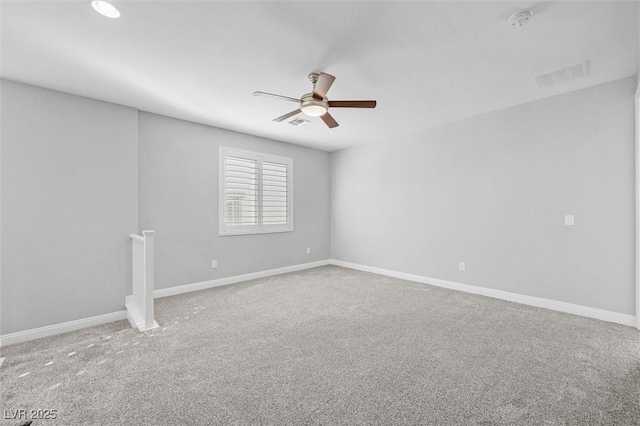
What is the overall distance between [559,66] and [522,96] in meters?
0.72

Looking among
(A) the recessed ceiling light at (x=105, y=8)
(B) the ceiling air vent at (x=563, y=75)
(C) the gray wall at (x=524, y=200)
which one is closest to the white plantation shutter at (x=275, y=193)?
(C) the gray wall at (x=524, y=200)

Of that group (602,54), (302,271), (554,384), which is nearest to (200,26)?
(602,54)

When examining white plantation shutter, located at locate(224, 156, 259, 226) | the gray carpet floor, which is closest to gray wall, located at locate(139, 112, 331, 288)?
white plantation shutter, located at locate(224, 156, 259, 226)

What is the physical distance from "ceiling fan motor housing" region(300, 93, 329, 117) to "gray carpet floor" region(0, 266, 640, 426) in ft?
7.23

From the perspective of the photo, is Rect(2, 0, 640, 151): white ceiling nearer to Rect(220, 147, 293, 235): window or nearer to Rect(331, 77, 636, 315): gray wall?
Rect(331, 77, 636, 315): gray wall

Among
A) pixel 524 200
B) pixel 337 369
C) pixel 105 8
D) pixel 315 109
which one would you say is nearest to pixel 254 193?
pixel 315 109

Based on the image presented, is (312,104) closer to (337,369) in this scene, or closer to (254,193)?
(337,369)

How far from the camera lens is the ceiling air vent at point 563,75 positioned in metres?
2.74

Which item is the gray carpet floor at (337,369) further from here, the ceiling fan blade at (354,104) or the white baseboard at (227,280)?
the ceiling fan blade at (354,104)

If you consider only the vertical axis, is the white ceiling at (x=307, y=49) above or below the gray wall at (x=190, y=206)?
above

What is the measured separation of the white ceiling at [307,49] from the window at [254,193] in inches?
55.2

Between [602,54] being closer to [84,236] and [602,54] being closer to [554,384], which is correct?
[554,384]

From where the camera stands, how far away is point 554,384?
1.95m

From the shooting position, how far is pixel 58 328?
2986mm
